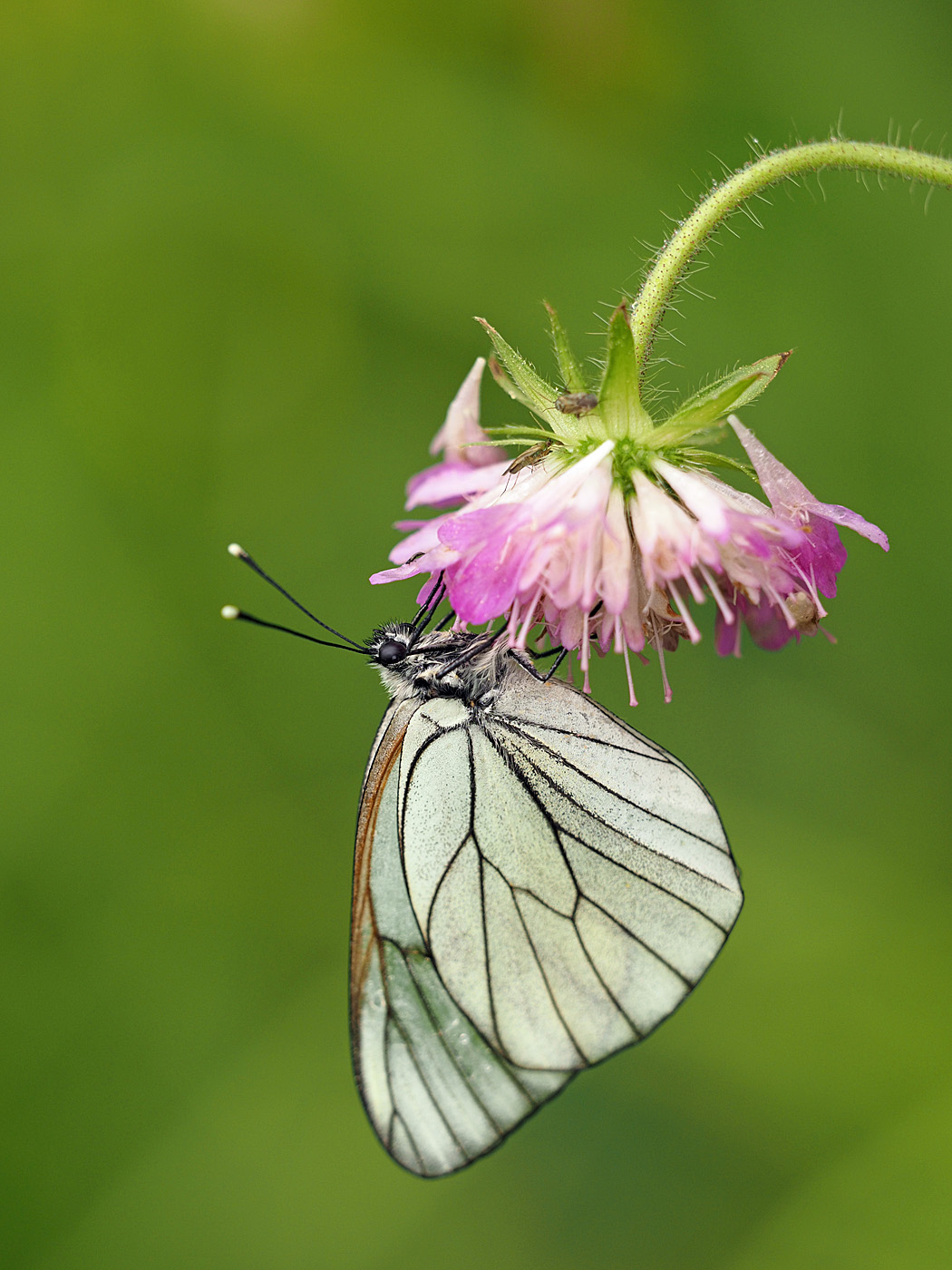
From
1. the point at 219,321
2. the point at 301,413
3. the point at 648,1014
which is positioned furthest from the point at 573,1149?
the point at 219,321

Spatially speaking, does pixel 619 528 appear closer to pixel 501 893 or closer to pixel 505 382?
pixel 505 382

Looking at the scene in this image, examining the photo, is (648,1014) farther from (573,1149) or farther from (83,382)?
(83,382)

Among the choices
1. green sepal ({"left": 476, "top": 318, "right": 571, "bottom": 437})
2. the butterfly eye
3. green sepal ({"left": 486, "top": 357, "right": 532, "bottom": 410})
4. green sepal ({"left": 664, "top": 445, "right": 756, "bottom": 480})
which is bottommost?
the butterfly eye

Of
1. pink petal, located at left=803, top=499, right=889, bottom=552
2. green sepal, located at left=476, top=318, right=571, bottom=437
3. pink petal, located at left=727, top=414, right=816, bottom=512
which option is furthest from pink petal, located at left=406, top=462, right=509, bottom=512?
pink petal, located at left=803, top=499, right=889, bottom=552

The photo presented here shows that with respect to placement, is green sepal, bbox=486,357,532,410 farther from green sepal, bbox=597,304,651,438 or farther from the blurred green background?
the blurred green background

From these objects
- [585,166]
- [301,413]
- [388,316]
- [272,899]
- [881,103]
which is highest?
[881,103]

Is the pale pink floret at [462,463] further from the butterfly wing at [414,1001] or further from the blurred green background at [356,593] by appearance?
the blurred green background at [356,593]

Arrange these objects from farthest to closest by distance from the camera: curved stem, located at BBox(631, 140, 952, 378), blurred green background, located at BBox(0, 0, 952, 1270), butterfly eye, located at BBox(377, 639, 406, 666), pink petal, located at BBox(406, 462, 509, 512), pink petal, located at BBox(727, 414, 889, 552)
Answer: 1. blurred green background, located at BBox(0, 0, 952, 1270)
2. butterfly eye, located at BBox(377, 639, 406, 666)
3. pink petal, located at BBox(406, 462, 509, 512)
4. pink petal, located at BBox(727, 414, 889, 552)
5. curved stem, located at BBox(631, 140, 952, 378)
